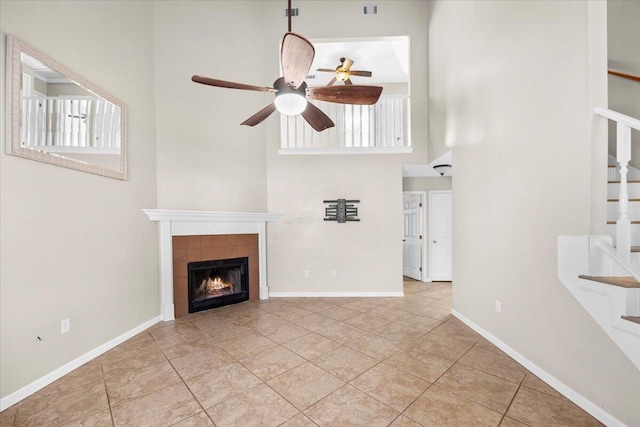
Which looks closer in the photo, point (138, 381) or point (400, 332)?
point (138, 381)

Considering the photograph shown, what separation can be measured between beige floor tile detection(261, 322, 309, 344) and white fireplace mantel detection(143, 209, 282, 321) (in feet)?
5.01

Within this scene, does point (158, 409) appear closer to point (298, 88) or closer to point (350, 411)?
point (350, 411)

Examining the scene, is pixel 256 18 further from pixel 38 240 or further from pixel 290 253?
pixel 38 240

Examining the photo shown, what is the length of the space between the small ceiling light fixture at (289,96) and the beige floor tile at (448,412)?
2513 millimetres

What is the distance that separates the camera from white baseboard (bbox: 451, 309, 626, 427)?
65.9 inches

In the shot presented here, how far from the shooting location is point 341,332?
3.12m

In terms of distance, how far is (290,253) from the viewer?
4688mm

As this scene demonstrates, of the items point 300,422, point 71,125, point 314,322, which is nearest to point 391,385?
point 300,422

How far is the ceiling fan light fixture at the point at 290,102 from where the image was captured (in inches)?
88.4

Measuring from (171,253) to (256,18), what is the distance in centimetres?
415

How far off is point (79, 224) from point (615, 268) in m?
4.28

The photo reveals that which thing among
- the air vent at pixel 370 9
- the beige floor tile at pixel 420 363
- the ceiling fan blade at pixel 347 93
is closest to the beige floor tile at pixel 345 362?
the beige floor tile at pixel 420 363

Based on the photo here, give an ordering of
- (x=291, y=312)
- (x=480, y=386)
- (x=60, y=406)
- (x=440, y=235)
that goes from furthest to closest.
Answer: (x=440, y=235) < (x=291, y=312) < (x=480, y=386) < (x=60, y=406)

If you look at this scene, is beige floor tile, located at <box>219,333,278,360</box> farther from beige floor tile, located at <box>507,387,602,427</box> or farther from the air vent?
the air vent
